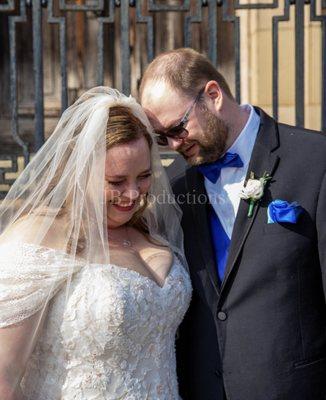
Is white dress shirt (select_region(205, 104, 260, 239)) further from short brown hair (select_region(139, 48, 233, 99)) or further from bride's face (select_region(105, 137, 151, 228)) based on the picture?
bride's face (select_region(105, 137, 151, 228))

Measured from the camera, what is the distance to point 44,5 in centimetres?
477

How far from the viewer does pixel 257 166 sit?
3486 millimetres

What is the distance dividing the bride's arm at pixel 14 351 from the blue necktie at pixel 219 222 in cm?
82

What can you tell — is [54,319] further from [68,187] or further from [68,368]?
[68,187]

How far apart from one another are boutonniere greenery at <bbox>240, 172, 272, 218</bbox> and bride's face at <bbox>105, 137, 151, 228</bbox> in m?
0.38

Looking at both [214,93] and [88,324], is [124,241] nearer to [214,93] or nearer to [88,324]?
[88,324]

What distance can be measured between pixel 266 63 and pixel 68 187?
425 cm

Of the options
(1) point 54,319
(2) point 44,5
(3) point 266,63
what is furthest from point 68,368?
(3) point 266,63

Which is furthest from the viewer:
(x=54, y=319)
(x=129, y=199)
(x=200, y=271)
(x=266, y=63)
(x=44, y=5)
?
(x=266, y=63)

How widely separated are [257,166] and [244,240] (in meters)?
0.30

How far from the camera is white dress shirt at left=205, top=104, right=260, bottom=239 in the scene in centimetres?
354

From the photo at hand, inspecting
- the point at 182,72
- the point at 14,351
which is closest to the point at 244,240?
the point at 182,72

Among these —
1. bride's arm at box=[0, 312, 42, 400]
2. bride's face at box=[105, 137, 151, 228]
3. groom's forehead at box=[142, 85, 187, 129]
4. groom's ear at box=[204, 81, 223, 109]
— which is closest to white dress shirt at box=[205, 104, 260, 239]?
groom's ear at box=[204, 81, 223, 109]

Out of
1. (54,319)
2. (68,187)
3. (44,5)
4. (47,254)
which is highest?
(44,5)
